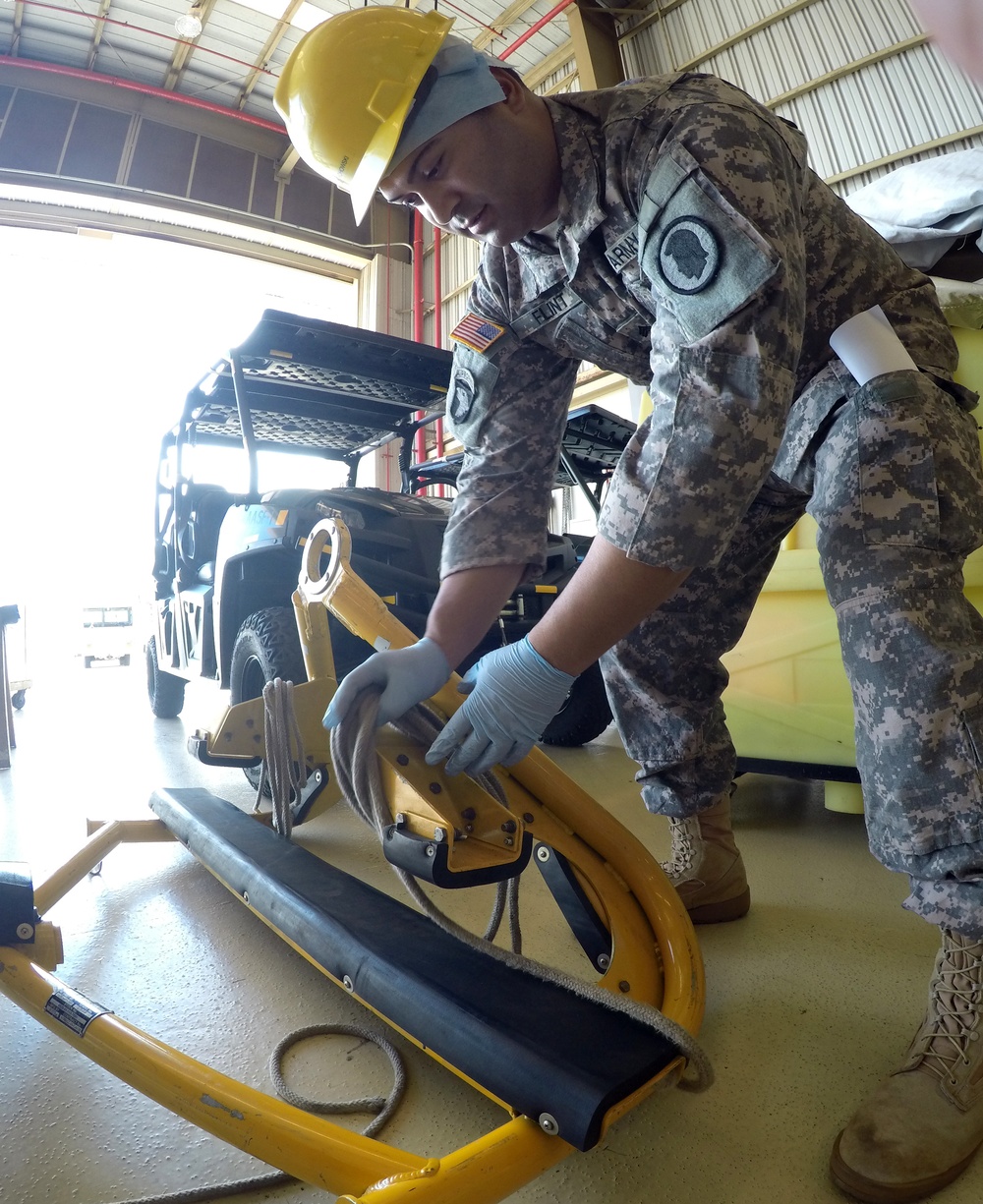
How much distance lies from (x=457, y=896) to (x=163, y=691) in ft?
10.1

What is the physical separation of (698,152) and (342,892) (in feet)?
3.72

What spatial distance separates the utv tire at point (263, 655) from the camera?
208 cm

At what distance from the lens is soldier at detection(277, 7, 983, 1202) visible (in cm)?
82

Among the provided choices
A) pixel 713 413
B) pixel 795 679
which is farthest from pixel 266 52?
pixel 713 413

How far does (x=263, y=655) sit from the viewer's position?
82.7 inches

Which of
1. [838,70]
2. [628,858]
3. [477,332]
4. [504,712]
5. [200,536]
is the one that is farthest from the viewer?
[838,70]

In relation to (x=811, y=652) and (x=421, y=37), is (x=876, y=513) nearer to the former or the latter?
(x=421, y=37)

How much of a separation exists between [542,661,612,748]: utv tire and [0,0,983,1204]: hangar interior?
97 mm

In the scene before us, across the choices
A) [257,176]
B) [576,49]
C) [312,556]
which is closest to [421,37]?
[312,556]

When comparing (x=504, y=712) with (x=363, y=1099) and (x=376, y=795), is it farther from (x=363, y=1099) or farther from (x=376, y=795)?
(x=363, y=1099)

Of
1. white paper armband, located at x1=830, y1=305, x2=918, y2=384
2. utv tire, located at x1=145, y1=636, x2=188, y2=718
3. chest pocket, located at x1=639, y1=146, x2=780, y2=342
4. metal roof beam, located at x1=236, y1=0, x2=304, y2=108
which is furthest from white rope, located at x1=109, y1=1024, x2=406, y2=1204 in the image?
metal roof beam, located at x1=236, y1=0, x2=304, y2=108

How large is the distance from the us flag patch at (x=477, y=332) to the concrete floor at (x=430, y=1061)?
1058 millimetres

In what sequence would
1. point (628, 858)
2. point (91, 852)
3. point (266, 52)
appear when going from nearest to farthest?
point (628, 858)
point (91, 852)
point (266, 52)

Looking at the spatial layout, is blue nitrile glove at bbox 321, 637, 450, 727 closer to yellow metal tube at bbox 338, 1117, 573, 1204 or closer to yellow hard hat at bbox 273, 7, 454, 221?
yellow metal tube at bbox 338, 1117, 573, 1204
